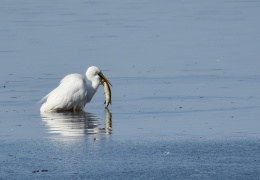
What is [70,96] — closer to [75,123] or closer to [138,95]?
[138,95]

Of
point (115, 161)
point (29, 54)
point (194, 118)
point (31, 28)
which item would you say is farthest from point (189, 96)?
point (31, 28)

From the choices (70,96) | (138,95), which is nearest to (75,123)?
(70,96)

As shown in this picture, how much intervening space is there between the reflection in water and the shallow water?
0.06 ft

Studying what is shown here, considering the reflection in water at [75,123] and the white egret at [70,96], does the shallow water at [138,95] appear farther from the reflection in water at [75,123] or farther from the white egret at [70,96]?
the white egret at [70,96]

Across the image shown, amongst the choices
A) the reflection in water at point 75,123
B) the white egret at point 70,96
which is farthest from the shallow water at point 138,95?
the white egret at point 70,96

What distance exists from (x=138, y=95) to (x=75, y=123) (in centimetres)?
280

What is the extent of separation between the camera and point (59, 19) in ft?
97.9

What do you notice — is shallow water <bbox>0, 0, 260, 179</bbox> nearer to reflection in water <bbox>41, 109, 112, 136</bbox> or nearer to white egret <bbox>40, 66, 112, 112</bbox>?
reflection in water <bbox>41, 109, 112, 136</bbox>

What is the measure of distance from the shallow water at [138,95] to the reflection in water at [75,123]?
0.02m

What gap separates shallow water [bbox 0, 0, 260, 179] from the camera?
9.87 meters

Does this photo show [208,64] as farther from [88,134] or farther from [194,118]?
[88,134]

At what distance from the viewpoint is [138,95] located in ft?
52.1

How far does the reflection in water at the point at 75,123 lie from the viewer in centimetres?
1223

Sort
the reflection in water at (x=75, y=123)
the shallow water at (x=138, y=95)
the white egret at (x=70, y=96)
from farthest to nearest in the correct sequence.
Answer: the white egret at (x=70, y=96)
the reflection in water at (x=75, y=123)
the shallow water at (x=138, y=95)
